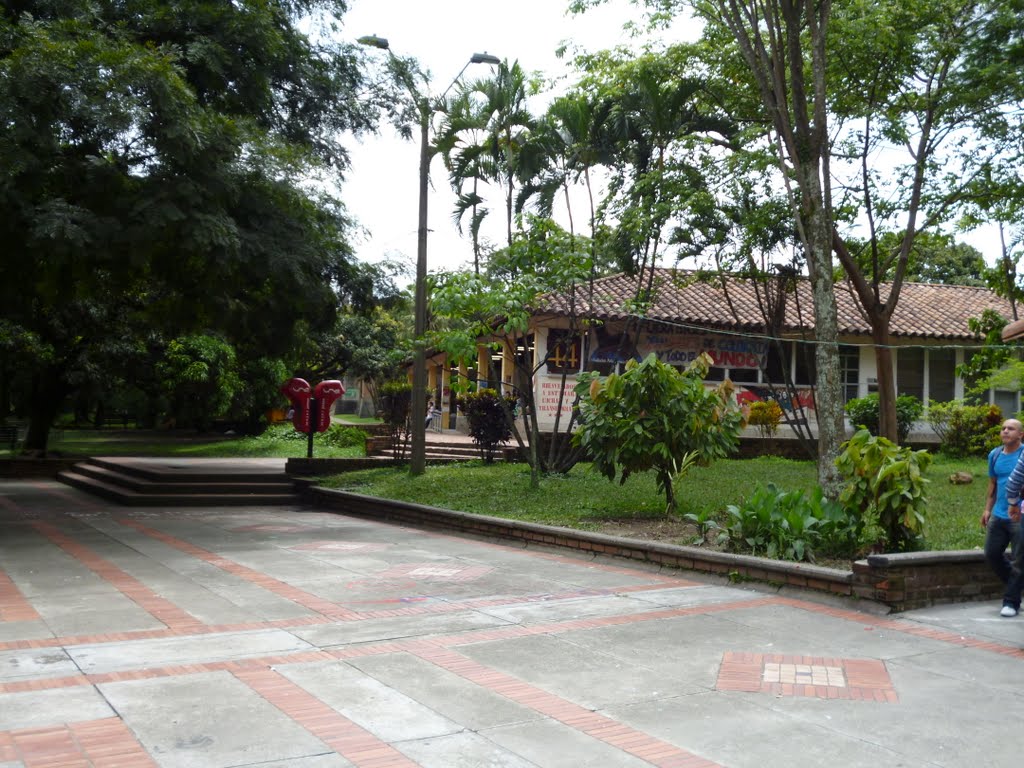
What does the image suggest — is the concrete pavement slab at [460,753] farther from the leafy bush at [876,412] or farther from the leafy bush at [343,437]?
the leafy bush at [343,437]

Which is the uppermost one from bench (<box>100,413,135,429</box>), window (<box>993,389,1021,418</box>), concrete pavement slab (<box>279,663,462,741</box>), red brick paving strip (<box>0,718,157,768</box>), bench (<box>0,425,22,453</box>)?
window (<box>993,389,1021,418</box>)

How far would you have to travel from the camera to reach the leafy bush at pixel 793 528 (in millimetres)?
9328

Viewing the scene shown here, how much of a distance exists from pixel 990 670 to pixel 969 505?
27.3 feet

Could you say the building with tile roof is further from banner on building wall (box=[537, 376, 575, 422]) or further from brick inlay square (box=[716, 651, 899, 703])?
brick inlay square (box=[716, 651, 899, 703])

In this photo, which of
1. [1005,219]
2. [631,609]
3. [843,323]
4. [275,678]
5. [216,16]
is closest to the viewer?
[275,678]

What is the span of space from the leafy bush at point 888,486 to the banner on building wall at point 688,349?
609 inches

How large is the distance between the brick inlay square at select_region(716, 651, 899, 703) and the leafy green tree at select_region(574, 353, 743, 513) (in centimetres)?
553

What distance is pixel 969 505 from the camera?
13.7m

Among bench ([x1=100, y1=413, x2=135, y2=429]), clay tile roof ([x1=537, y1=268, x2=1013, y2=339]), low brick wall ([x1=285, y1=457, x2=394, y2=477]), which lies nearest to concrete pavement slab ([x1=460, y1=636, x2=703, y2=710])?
low brick wall ([x1=285, y1=457, x2=394, y2=477])

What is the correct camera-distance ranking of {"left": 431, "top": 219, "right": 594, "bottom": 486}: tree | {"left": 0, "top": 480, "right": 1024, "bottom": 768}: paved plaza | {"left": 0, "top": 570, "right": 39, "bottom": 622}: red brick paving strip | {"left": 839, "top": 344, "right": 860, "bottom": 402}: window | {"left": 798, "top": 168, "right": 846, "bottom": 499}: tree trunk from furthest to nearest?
{"left": 839, "top": 344, "right": 860, "bottom": 402}: window < {"left": 431, "top": 219, "right": 594, "bottom": 486}: tree < {"left": 798, "top": 168, "right": 846, "bottom": 499}: tree trunk < {"left": 0, "top": 570, "right": 39, "bottom": 622}: red brick paving strip < {"left": 0, "top": 480, "right": 1024, "bottom": 768}: paved plaza

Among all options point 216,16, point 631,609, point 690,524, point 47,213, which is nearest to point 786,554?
point 631,609

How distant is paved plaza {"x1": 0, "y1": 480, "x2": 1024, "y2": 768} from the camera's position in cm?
467

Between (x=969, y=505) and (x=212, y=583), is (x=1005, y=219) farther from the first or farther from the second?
(x=212, y=583)

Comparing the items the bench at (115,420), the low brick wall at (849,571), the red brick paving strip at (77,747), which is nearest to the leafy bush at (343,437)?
the low brick wall at (849,571)
